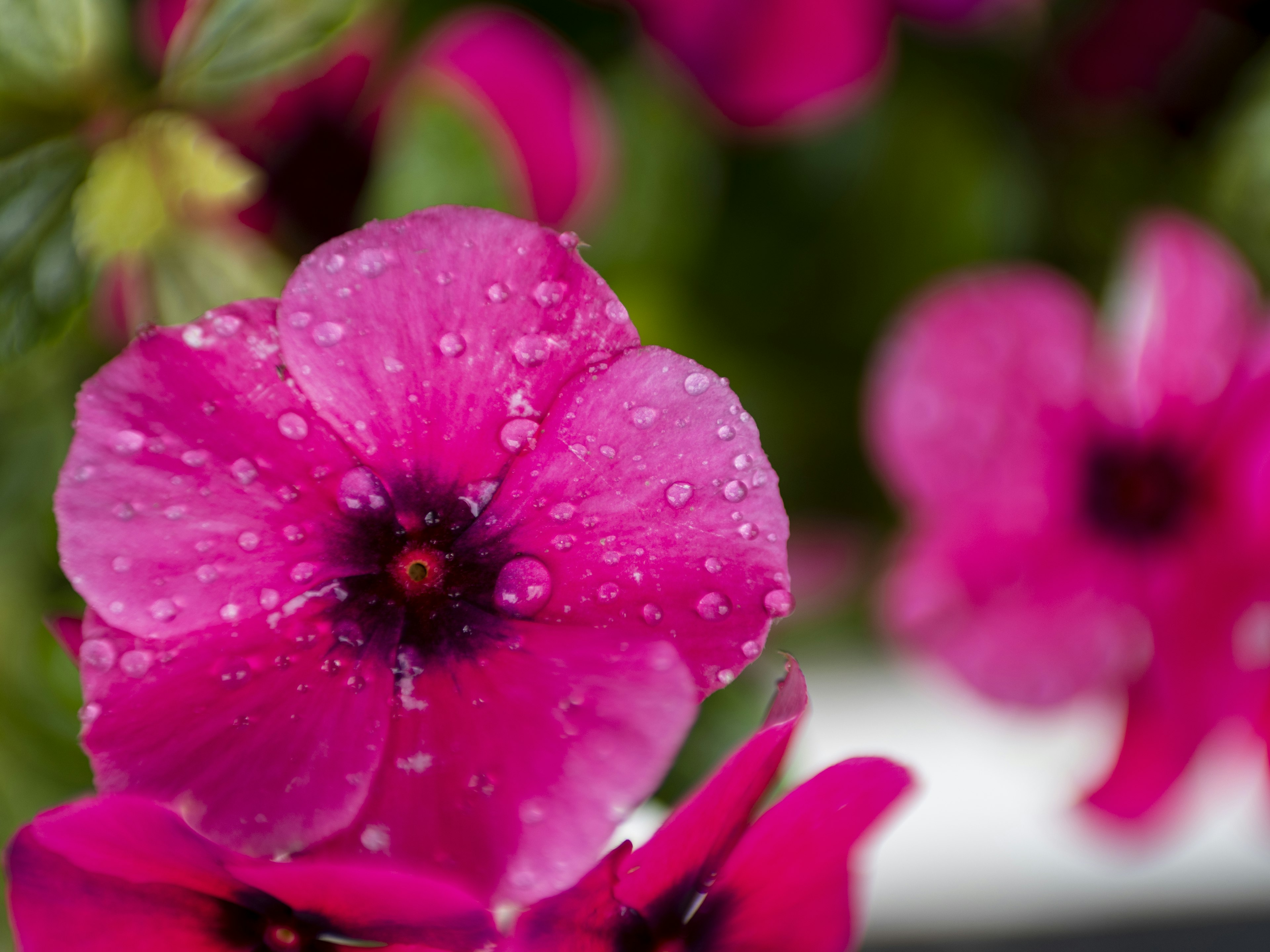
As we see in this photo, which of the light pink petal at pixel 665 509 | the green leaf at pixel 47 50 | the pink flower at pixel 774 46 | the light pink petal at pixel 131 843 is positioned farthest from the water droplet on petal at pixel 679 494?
the pink flower at pixel 774 46

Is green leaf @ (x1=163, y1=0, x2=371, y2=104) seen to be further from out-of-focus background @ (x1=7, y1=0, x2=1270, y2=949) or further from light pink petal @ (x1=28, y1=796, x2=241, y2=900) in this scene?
light pink petal @ (x1=28, y1=796, x2=241, y2=900)

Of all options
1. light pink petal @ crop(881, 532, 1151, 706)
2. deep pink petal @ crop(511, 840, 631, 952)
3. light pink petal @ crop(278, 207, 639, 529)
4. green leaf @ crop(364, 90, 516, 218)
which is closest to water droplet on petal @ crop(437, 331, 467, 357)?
light pink petal @ crop(278, 207, 639, 529)

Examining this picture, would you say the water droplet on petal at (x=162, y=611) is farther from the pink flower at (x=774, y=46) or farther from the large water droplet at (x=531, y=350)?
the pink flower at (x=774, y=46)

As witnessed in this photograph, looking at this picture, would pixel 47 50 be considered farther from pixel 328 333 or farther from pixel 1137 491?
pixel 1137 491

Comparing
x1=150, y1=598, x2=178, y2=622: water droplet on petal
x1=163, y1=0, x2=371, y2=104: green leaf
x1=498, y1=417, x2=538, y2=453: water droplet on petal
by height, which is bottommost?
x1=150, y1=598, x2=178, y2=622: water droplet on petal

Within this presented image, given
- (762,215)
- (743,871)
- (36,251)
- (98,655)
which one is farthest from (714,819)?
(762,215)

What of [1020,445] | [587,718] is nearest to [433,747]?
[587,718]
